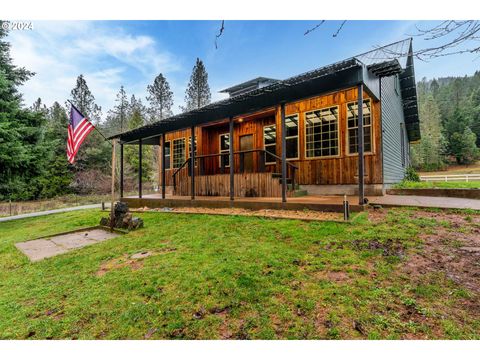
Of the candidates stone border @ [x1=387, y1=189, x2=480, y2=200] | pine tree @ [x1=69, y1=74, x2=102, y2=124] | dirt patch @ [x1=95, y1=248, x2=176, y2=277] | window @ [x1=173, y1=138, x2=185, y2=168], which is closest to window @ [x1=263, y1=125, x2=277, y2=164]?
stone border @ [x1=387, y1=189, x2=480, y2=200]

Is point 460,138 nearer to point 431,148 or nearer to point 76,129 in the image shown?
point 431,148

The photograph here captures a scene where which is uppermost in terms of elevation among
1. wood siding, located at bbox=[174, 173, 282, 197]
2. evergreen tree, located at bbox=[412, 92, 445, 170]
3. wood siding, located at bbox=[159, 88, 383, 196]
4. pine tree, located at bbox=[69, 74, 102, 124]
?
pine tree, located at bbox=[69, 74, 102, 124]

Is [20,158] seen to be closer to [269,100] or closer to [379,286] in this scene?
[269,100]

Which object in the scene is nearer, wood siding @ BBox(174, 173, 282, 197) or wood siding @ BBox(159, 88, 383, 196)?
wood siding @ BBox(174, 173, 282, 197)

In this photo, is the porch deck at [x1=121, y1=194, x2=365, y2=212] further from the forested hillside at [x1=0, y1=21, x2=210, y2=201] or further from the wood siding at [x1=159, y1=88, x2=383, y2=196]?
the forested hillside at [x1=0, y1=21, x2=210, y2=201]

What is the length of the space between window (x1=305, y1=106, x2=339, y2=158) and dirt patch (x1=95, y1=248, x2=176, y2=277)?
6360 mm

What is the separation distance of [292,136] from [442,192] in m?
5.23

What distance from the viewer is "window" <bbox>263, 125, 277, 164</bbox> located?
941 cm

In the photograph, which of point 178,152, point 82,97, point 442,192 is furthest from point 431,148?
point 82,97

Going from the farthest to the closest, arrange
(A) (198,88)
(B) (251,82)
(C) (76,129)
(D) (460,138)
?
(D) (460,138) → (A) (198,88) → (B) (251,82) → (C) (76,129)

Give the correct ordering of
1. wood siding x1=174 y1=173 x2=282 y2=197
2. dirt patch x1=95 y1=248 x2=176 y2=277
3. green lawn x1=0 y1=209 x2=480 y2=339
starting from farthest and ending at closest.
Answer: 1. wood siding x1=174 y1=173 x2=282 y2=197
2. dirt patch x1=95 y1=248 x2=176 y2=277
3. green lawn x1=0 y1=209 x2=480 y2=339

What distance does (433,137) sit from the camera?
3472cm

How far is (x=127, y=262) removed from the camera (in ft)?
11.4
